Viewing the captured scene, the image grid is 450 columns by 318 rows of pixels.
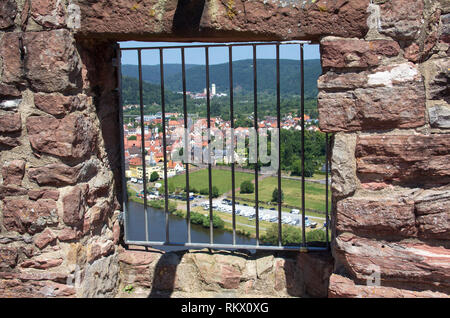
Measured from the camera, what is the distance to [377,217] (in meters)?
2.38

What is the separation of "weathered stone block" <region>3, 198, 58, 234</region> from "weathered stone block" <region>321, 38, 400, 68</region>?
69.9 inches

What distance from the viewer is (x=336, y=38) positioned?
234 centimetres

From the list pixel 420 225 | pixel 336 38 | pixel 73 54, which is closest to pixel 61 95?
pixel 73 54

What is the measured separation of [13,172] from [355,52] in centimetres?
204

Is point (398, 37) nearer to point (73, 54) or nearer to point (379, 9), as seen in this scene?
point (379, 9)

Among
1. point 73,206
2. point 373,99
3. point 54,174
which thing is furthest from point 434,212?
point 54,174

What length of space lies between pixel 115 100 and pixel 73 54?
0.64 m

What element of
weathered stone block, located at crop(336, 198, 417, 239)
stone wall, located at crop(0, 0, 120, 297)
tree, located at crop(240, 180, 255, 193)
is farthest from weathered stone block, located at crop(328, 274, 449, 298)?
Answer: tree, located at crop(240, 180, 255, 193)

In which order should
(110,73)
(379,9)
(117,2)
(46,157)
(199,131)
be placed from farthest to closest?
1. (199,131)
2. (110,73)
3. (46,157)
4. (117,2)
5. (379,9)

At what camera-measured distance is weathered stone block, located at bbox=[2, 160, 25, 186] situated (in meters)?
2.66

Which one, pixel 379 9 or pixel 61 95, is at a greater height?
pixel 379 9

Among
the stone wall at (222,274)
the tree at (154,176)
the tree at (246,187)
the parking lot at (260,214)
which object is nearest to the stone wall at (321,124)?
the stone wall at (222,274)

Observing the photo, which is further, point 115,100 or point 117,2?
point 115,100

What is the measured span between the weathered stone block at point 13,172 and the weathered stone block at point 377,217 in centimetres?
183
